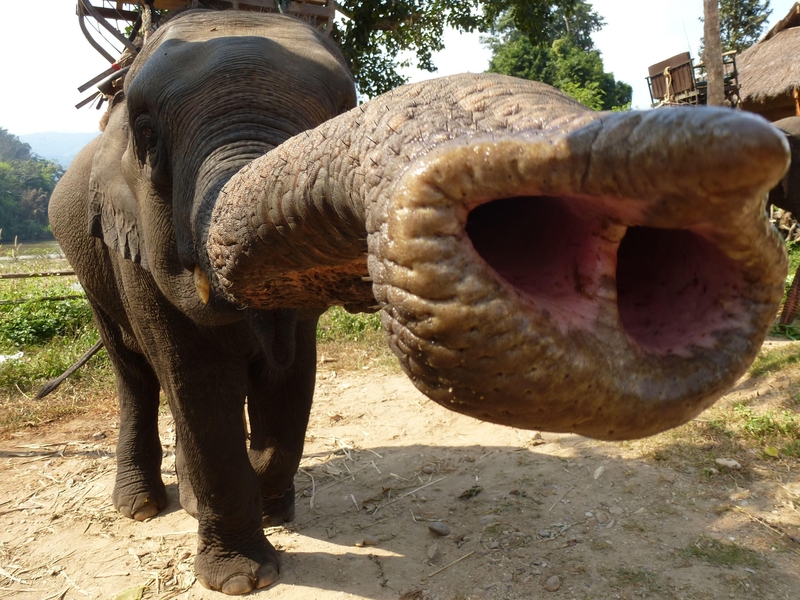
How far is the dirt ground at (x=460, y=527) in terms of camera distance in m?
3.11

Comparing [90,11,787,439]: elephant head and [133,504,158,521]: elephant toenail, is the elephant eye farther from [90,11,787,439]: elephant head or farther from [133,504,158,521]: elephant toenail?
[133,504,158,521]: elephant toenail

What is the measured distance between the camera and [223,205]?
159 cm

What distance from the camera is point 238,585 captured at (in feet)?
10.5

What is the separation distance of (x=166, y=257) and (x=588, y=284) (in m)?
1.84

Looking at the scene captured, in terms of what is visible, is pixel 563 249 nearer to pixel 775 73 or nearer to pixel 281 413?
pixel 281 413

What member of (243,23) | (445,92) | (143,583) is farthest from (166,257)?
(143,583)

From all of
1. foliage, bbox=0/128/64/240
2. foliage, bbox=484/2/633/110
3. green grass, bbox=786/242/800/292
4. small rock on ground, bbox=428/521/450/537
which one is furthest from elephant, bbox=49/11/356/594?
foliage, bbox=0/128/64/240

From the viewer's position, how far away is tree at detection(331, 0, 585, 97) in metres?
9.70

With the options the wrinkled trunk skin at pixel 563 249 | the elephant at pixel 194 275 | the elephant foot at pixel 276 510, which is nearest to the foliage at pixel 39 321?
the elephant at pixel 194 275

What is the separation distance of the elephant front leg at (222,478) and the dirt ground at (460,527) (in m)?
0.11

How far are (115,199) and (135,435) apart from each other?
200 centimetres

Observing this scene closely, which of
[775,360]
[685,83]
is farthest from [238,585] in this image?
[685,83]

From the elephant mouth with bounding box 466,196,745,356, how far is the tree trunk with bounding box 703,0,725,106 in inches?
296

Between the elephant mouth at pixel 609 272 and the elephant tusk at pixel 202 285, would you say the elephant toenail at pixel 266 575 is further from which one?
the elephant mouth at pixel 609 272
